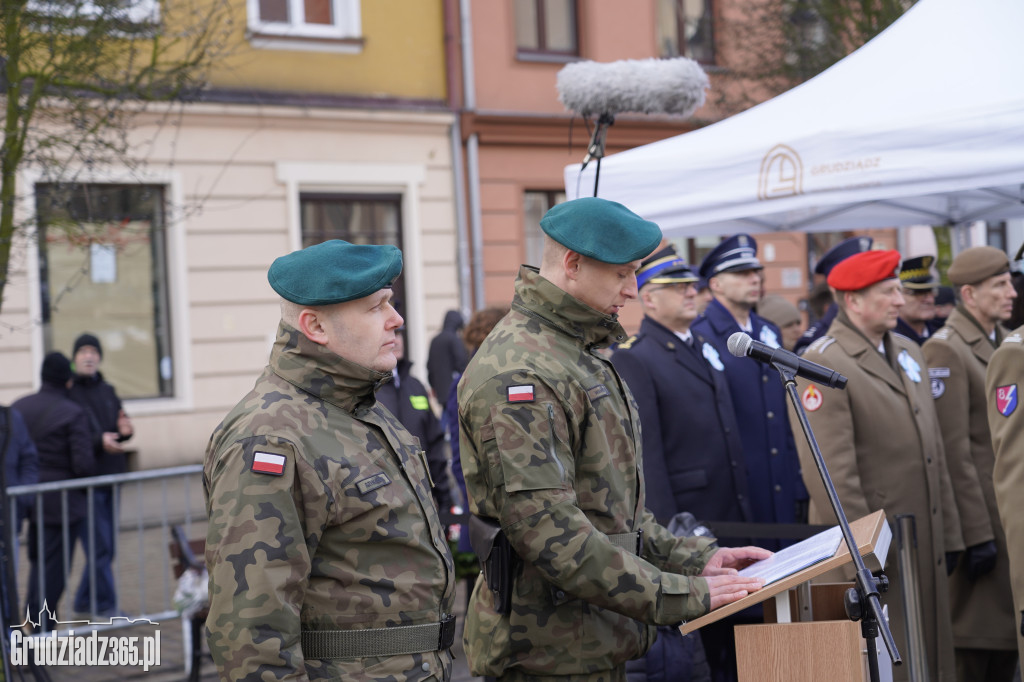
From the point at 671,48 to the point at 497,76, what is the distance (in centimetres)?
295

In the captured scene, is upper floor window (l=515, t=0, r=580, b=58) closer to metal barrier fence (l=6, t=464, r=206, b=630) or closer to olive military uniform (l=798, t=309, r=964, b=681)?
metal barrier fence (l=6, t=464, r=206, b=630)

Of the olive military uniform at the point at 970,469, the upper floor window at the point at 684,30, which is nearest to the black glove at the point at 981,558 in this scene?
the olive military uniform at the point at 970,469

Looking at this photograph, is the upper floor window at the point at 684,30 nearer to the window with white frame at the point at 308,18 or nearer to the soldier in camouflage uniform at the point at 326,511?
the window with white frame at the point at 308,18

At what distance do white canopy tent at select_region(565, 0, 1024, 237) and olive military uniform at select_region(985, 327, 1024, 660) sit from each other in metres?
1.02

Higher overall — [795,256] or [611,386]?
[795,256]

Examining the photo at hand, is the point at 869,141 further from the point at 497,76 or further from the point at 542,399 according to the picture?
the point at 497,76

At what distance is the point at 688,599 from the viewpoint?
2.78 m

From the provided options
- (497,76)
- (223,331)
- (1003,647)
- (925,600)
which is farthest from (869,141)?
(497,76)

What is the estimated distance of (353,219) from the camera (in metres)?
13.1

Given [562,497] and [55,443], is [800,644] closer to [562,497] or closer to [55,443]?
[562,497]

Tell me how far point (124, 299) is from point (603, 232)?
9.96 m

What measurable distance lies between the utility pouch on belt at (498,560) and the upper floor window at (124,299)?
8983mm

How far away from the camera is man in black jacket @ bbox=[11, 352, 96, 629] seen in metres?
6.91

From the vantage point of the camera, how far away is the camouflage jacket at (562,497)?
2.78 metres
